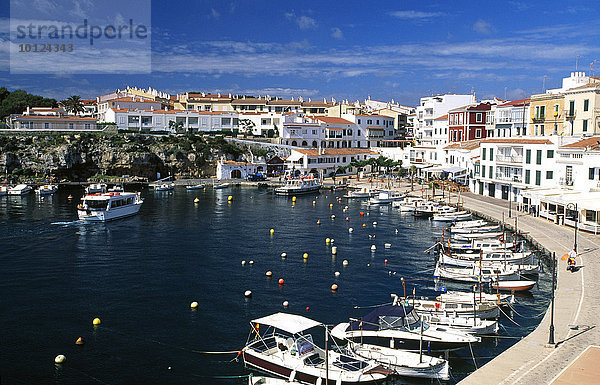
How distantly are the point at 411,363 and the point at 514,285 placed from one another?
15782 millimetres

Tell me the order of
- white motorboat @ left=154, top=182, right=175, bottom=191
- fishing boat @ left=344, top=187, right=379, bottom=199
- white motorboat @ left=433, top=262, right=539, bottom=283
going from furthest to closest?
white motorboat @ left=154, top=182, right=175, bottom=191, fishing boat @ left=344, top=187, right=379, bottom=199, white motorboat @ left=433, top=262, right=539, bottom=283

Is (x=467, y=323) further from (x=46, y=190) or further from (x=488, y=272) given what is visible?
(x=46, y=190)

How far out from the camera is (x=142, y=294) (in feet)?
118

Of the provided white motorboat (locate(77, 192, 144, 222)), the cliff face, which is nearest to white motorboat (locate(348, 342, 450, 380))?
white motorboat (locate(77, 192, 144, 222))

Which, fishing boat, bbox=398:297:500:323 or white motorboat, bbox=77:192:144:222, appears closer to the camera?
fishing boat, bbox=398:297:500:323

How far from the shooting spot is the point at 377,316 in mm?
27391

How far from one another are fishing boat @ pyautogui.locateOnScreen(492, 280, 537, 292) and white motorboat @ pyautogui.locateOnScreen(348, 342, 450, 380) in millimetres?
13752

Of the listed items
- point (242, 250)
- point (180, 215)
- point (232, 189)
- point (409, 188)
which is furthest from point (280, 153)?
point (242, 250)

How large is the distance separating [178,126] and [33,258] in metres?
86.5

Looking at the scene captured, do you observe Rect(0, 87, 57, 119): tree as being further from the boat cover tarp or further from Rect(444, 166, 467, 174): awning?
the boat cover tarp

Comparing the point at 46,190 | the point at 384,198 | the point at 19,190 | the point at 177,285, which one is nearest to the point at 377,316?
the point at 177,285

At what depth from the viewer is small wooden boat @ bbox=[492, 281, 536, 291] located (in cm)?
3566

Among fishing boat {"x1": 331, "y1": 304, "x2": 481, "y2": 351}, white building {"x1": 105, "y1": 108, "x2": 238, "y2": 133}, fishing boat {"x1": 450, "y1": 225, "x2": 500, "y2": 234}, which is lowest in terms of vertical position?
fishing boat {"x1": 331, "y1": 304, "x2": 481, "y2": 351}

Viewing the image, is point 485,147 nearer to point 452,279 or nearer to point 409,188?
point 409,188
